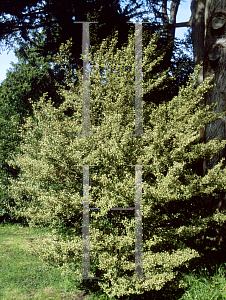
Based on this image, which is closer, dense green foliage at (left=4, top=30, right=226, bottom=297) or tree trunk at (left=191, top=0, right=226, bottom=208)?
dense green foliage at (left=4, top=30, right=226, bottom=297)

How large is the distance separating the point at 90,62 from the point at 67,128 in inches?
60.4

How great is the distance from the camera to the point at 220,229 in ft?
15.9

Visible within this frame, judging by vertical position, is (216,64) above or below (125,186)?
above

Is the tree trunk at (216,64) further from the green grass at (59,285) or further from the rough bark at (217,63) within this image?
the green grass at (59,285)

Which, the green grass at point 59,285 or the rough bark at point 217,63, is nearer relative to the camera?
the green grass at point 59,285

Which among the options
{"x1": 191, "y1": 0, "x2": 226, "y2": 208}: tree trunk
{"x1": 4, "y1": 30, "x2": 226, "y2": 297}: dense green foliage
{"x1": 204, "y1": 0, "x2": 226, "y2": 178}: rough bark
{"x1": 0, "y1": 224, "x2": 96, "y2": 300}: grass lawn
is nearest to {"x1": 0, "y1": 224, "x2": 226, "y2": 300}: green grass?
{"x1": 0, "y1": 224, "x2": 96, "y2": 300}: grass lawn

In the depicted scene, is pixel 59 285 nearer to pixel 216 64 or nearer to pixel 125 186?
pixel 125 186

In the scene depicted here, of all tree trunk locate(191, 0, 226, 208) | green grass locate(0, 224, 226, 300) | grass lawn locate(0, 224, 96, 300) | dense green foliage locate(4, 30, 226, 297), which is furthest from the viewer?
tree trunk locate(191, 0, 226, 208)

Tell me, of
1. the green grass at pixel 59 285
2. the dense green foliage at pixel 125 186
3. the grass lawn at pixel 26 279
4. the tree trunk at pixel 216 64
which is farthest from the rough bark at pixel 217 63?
the grass lawn at pixel 26 279

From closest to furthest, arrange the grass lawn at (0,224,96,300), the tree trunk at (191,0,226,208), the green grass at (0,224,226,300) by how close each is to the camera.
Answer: the green grass at (0,224,226,300), the grass lawn at (0,224,96,300), the tree trunk at (191,0,226,208)

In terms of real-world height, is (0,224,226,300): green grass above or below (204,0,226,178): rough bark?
below

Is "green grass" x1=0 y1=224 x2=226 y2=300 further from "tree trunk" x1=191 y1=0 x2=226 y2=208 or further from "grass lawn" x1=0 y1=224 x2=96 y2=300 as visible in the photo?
"tree trunk" x1=191 y1=0 x2=226 y2=208

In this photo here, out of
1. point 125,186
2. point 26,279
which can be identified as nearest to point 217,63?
point 125,186

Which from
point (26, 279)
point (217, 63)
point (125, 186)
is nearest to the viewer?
point (125, 186)
